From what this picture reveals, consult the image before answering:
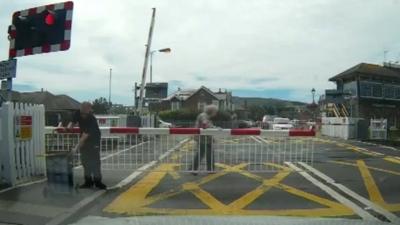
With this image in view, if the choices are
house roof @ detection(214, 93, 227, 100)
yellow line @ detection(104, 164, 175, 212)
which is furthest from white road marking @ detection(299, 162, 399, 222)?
house roof @ detection(214, 93, 227, 100)

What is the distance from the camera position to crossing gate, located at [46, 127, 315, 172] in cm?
1502

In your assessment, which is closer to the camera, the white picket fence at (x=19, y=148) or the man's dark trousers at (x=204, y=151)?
the white picket fence at (x=19, y=148)

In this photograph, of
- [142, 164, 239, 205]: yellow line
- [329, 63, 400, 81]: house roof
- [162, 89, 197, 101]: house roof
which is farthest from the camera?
[162, 89, 197, 101]: house roof

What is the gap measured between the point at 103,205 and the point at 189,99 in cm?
10333

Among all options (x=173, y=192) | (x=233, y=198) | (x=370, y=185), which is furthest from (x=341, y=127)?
(x=233, y=198)

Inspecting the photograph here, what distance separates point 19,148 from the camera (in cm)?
1222

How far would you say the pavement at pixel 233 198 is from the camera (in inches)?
358

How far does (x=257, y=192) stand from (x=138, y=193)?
2146 millimetres

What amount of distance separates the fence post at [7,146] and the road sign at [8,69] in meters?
0.81

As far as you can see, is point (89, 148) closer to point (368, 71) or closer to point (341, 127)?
point (341, 127)

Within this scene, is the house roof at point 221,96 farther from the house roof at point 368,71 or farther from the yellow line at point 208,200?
the yellow line at point 208,200

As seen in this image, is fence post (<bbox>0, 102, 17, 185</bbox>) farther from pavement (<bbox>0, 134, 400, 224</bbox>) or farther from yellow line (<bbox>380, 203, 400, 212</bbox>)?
yellow line (<bbox>380, 203, 400, 212</bbox>)

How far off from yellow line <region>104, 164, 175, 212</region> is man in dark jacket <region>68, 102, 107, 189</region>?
0.67 meters

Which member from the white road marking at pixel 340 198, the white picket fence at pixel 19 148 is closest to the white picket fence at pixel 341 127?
the white road marking at pixel 340 198
